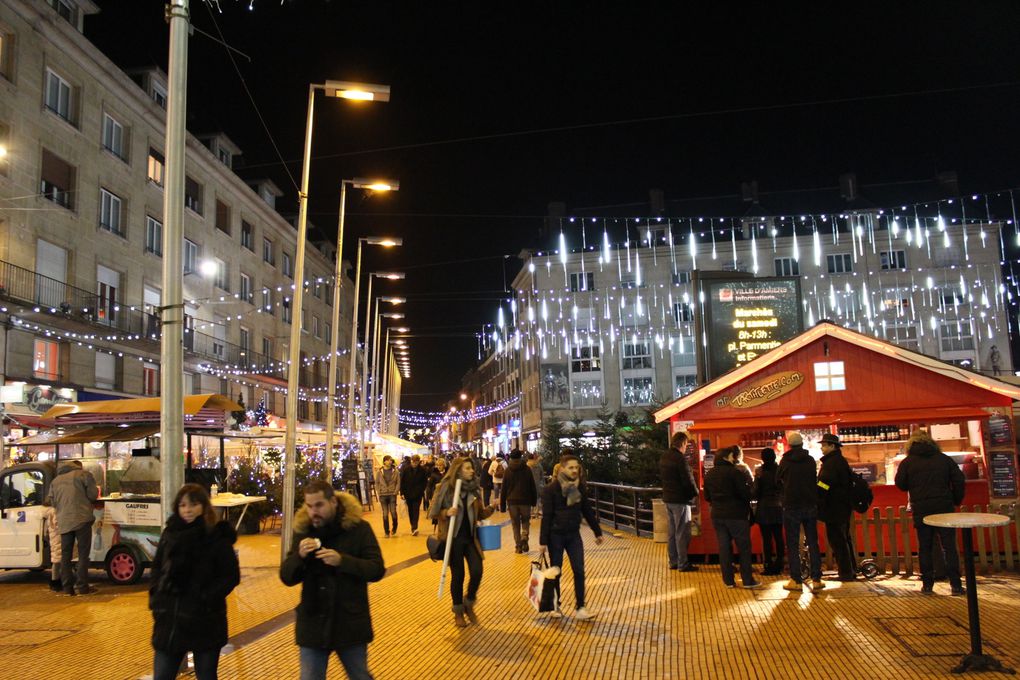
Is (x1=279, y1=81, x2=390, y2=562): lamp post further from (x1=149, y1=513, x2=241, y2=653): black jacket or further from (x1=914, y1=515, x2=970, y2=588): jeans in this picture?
(x1=914, y1=515, x2=970, y2=588): jeans

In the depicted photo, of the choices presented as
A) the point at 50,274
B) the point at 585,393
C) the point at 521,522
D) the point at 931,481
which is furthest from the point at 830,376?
the point at 585,393

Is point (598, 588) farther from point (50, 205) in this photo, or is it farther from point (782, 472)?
point (50, 205)

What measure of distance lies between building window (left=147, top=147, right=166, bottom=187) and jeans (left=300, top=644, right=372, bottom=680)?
32.6 m

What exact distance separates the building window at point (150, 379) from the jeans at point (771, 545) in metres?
26.9

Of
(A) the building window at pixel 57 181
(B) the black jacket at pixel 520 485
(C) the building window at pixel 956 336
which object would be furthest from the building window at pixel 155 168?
(C) the building window at pixel 956 336

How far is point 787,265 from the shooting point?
5147 centimetres

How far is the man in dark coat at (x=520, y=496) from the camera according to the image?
47.7ft

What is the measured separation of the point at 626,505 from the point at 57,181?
826 inches

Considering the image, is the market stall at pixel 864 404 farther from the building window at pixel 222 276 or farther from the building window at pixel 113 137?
the building window at pixel 222 276

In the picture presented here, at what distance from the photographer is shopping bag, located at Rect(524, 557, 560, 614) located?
863 centimetres

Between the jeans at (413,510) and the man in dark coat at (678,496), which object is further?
the jeans at (413,510)

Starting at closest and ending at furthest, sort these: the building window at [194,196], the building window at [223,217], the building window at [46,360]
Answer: the building window at [46,360], the building window at [194,196], the building window at [223,217]

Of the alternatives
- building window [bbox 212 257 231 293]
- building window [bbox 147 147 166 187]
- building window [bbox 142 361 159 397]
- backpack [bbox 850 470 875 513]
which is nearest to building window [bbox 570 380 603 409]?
building window [bbox 212 257 231 293]

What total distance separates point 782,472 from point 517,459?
5172 mm
